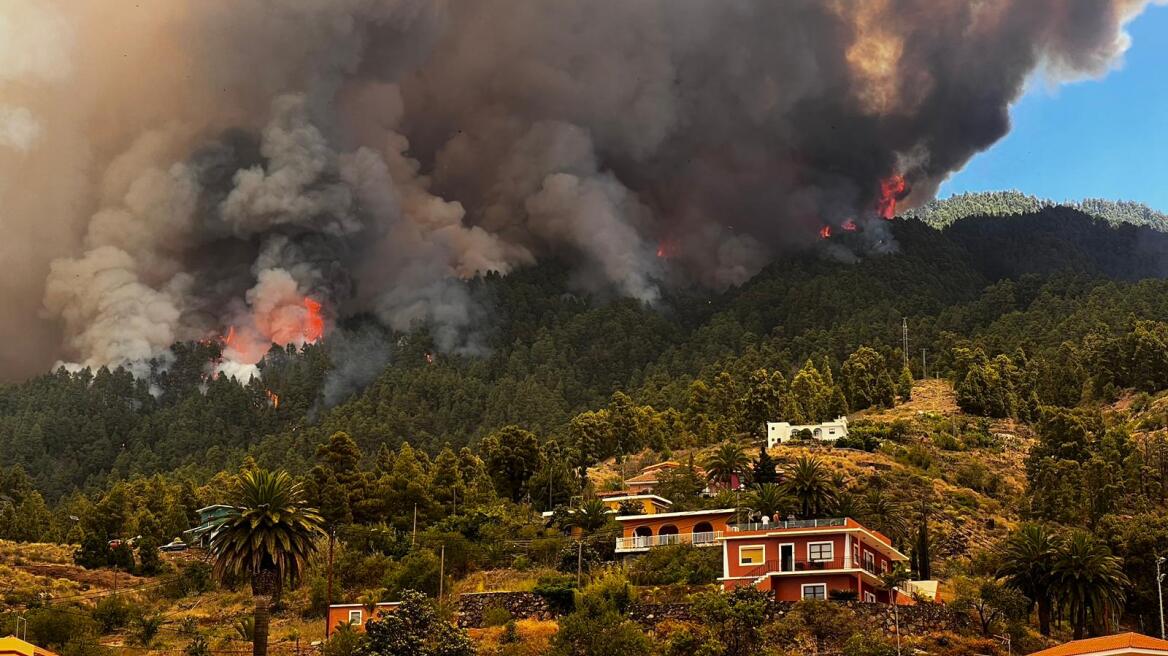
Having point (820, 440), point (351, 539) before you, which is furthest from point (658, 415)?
point (351, 539)

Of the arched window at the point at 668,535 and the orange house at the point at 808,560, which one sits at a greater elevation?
the arched window at the point at 668,535

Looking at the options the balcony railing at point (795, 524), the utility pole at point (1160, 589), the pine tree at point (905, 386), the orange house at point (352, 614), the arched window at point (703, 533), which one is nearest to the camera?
the utility pole at point (1160, 589)

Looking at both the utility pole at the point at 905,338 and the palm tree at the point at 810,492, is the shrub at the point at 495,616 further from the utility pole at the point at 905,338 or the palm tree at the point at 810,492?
the utility pole at the point at 905,338

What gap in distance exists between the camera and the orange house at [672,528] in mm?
87625

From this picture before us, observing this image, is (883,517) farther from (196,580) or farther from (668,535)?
(196,580)

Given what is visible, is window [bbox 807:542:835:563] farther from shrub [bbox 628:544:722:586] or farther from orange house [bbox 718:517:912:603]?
shrub [bbox 628:544:722:586]

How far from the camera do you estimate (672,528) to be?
90.9 metres

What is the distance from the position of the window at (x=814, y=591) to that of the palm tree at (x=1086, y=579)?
1194 cm

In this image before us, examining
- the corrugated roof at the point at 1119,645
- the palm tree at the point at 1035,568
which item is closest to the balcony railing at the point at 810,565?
the palm tree at the point at 1035,568

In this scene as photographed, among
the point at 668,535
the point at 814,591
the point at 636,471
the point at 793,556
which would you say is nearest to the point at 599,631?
the point at 814,591

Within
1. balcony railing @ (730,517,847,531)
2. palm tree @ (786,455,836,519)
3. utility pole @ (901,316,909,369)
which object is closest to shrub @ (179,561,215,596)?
balcony railing @ (730,517,847,531)

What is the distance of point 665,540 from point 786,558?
14.3m

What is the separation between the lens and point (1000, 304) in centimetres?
19475

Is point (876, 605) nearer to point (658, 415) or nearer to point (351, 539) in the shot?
point (351, 539)
